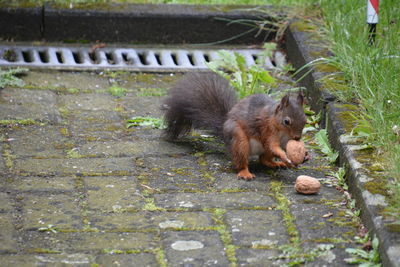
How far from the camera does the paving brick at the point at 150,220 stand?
3303 mm

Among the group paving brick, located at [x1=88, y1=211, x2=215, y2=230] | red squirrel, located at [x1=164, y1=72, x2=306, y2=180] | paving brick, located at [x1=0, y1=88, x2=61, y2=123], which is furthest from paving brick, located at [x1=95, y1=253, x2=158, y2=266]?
paving brick, located at [x1=0, y1=88, x2=61, y2=123]

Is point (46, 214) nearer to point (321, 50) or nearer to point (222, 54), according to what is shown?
point (222, 54)

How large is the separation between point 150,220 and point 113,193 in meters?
0.37

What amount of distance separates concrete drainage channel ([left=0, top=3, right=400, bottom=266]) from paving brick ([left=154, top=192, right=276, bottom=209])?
1.86m

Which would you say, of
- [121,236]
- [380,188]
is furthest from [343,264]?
[121,236]

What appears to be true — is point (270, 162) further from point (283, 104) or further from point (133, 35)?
point (133, 35)

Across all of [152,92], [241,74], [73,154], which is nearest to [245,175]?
[73,154]

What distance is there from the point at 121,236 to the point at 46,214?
0.42m

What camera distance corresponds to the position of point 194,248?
10.2 feet

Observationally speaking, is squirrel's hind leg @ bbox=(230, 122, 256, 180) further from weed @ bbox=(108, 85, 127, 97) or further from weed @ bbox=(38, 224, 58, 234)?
weed @ bbox=(108, 85, 127, 97)

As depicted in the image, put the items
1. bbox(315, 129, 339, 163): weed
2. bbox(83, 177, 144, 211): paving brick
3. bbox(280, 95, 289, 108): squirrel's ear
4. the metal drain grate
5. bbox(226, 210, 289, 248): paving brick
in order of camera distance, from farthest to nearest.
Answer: the metal drain grate < bbox(315, 129, 339, 163): weed < bbox(280, 95, 289, 108): squirrel's ear < bbox(83, 177, 144, 211): paving brick < bbox(226, 210, 289, 248): paving brick

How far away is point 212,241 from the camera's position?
318cm

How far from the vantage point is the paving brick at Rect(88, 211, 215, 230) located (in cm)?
330

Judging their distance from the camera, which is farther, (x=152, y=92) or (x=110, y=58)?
(x=110, y=58)
